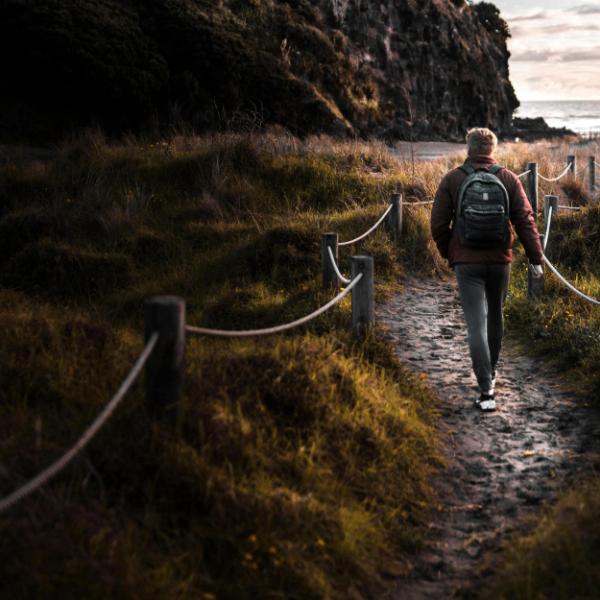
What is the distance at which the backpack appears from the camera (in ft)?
19.0

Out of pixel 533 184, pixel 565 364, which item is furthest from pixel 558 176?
pixel 565 364

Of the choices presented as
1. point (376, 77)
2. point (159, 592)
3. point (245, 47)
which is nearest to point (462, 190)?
point (159, 592)

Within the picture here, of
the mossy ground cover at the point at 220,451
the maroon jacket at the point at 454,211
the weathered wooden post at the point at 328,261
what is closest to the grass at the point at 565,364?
the mossy ground cover at the point at 220,451

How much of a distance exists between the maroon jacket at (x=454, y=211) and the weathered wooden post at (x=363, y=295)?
0.69m

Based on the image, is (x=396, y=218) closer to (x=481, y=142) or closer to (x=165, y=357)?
(x=481, y=142)

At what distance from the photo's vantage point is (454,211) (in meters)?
6.20

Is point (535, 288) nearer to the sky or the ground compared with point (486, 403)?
nearer to the sky

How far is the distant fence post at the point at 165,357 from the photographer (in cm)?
396

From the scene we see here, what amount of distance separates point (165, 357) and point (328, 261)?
14.7ft

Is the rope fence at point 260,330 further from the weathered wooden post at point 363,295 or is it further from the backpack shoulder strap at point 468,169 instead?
the backpack shoulder strap at point 468,169

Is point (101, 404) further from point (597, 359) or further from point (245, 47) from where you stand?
point (245, 47)

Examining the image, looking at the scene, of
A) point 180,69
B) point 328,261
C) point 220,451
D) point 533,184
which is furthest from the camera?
point 180,69

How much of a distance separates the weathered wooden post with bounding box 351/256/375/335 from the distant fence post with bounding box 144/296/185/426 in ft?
9.09

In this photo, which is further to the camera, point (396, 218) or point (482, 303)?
point (396, 218)
